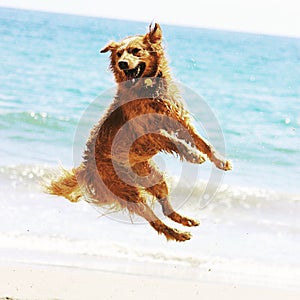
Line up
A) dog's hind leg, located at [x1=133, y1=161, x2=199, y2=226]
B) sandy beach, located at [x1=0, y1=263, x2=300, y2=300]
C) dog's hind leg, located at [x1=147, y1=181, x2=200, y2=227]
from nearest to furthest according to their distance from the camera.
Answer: dog's hind leg, located at [x1=133, y1=161, x2=199, y2=226]
dog's hind leg, located at [x1=147, y1=181, x2=200, y2=227]
sandy beach, located at [x1=0, y1=263, x2=300, y2=300]

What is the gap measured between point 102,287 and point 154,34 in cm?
263

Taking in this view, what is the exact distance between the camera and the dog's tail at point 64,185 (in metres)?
3.55

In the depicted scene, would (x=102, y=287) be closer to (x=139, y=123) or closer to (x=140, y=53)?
(x=139, y=123)

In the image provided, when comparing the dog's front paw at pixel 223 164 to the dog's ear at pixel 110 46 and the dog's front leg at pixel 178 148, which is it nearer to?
the dog's front leg at pixel 178 148

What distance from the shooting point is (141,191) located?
3539 millimetres

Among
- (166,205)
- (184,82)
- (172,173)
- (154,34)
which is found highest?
(154,34)

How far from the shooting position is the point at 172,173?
19.1ft

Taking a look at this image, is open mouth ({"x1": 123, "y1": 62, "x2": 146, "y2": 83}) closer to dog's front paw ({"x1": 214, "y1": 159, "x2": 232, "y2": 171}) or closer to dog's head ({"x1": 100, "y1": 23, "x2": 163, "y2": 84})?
dog's head ({"x1": 100, "y1": 23, "x2": 163, "y2": 84})

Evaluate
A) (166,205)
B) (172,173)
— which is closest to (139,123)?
(166,205)

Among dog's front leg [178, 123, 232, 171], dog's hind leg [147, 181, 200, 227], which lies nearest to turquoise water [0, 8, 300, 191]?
dog's front leg [178, 123, 232, 171]

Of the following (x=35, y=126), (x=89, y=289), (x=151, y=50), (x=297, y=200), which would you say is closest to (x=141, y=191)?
(x=151, y=50)

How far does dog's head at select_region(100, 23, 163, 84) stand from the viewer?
3.07 meters

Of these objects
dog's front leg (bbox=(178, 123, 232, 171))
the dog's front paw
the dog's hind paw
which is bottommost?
the dog's hind paw

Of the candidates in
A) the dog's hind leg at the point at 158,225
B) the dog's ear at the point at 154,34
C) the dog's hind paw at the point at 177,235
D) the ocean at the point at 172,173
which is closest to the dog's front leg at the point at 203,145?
the ocean at the point at 172,173
